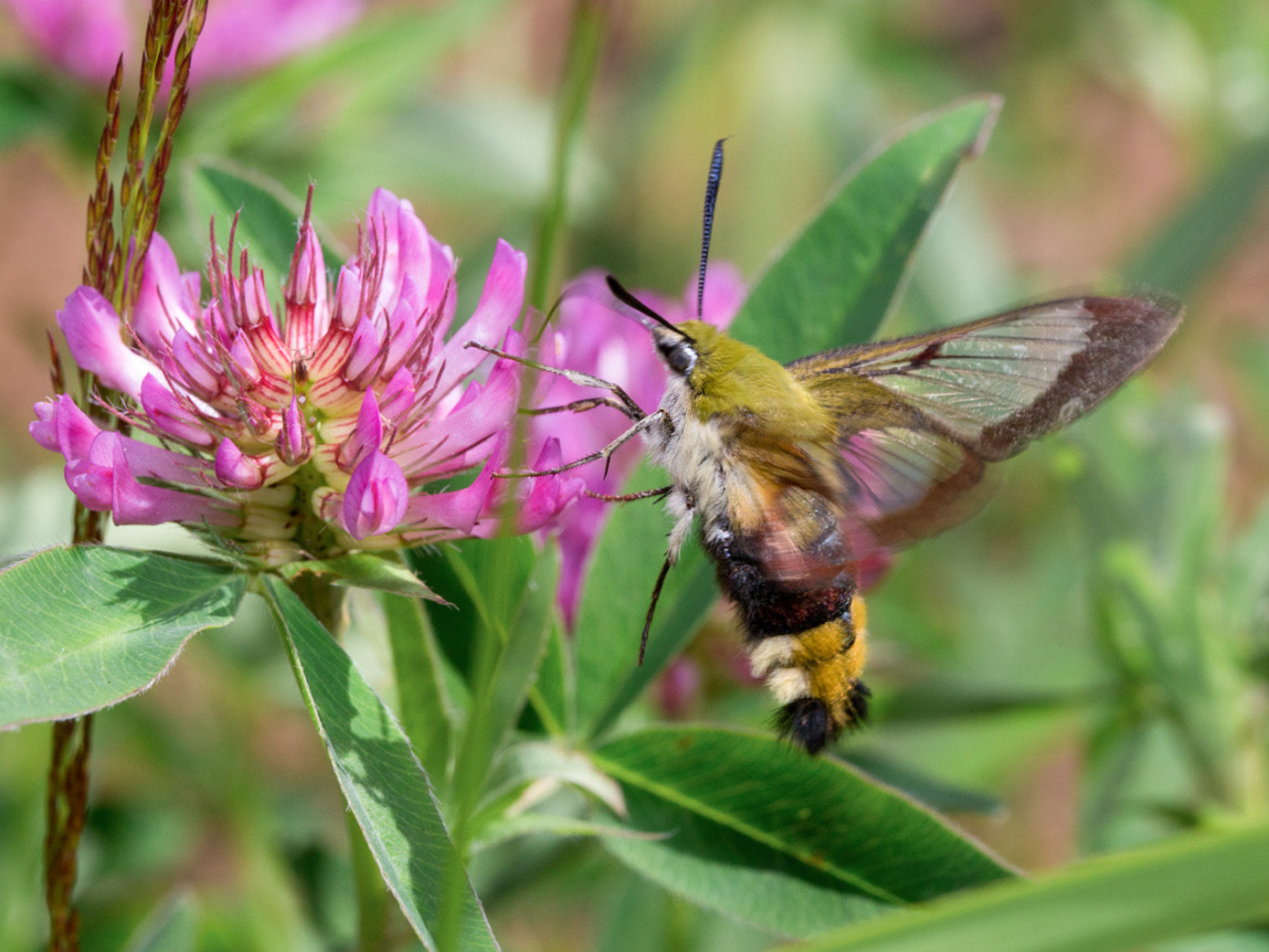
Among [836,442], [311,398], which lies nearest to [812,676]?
[836,442]

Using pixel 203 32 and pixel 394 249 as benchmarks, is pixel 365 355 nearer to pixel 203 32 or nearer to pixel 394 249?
pixel 394 249

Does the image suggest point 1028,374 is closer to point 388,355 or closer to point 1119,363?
point 1119,363

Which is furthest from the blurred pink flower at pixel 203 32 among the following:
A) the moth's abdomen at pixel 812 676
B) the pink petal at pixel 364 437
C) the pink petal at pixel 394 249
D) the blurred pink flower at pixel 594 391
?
the moth's abdomen at pixel 812 676

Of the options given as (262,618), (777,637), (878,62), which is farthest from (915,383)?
(878,62)

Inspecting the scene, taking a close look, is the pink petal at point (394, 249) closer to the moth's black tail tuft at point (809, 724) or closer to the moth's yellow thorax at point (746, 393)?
the moth's yellow thorax at point (746, 393)

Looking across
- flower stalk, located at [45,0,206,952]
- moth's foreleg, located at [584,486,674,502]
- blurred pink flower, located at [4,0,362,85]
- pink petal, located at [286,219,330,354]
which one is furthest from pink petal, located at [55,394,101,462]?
blurred pink flower, located at [4,0,362,85]

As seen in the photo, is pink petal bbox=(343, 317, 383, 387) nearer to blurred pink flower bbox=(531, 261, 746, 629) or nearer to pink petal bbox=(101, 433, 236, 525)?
pink petal bbox=(101, 433, 236, 525)
